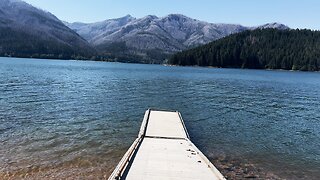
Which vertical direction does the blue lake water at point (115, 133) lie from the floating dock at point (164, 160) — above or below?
below

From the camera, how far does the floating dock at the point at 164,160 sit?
55.4ft

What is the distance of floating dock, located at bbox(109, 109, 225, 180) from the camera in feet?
55.4

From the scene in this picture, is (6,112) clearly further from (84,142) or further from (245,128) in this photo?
(245,128)

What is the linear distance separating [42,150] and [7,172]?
15.0 feet

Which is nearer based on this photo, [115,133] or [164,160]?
[164,160]

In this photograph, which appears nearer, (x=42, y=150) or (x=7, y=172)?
(x=7, y=172)

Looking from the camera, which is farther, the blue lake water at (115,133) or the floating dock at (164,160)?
the blue lake water at (115,133)

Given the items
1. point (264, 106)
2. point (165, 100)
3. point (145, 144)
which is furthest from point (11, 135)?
point (264, 106)

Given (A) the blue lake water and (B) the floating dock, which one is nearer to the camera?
(B) the floating dock

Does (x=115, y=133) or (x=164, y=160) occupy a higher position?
(x=164, y=160)

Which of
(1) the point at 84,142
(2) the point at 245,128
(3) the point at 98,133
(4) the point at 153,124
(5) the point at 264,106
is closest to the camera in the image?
(1) the point at 84,142

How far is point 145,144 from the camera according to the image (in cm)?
2375

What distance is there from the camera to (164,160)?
1969cm

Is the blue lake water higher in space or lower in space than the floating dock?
lower
